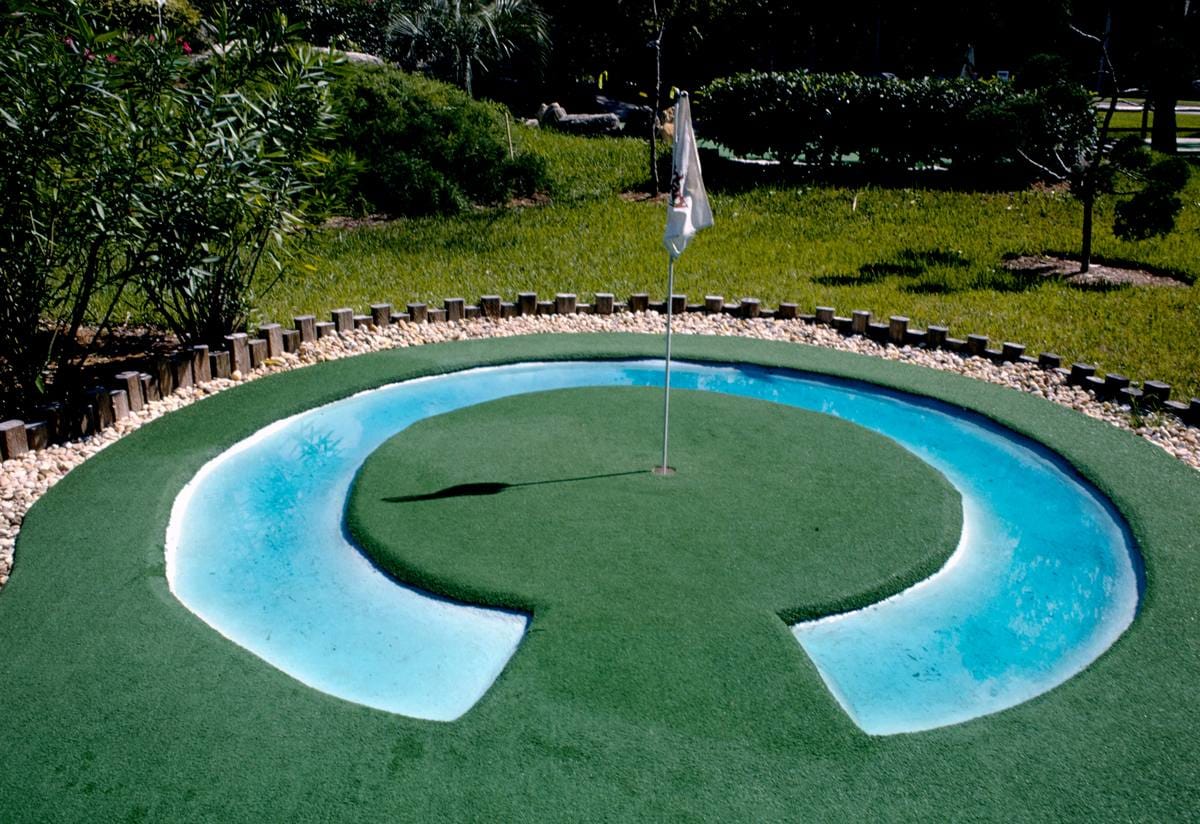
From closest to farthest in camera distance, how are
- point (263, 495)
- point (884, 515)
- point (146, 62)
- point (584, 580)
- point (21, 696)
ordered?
point (21, 696) < point (584, 580) < point (884, 515) < point (263, 495) < point (146, 62)

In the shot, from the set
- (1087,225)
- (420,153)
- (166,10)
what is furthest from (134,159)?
(166,10)

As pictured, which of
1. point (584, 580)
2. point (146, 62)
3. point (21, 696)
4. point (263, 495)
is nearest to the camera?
point (21, 696)

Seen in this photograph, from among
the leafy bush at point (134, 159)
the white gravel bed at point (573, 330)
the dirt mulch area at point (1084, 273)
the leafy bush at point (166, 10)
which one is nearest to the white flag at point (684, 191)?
the leafy bush at point (134, 159)

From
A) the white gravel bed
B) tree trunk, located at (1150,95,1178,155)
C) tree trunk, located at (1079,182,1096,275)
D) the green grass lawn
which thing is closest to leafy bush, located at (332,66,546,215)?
the green grass lawn

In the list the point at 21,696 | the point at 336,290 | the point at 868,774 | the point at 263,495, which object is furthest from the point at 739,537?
the point at 336,290

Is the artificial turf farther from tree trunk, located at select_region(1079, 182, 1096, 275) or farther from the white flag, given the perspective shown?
tree trunk, located at select_region(1079, 182, 1096, 275)

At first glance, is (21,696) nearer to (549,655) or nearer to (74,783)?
(74,783)

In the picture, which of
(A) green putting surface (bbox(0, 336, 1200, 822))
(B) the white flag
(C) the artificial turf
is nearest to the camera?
(A) green putting surface (bbox(0, 336, 1200, 822))
